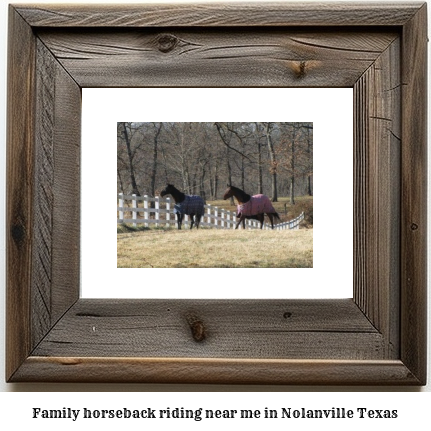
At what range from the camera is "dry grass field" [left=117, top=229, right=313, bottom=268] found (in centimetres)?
63

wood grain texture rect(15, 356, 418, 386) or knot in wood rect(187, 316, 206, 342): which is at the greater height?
knot in wood rect(187, 316, 206, 342)

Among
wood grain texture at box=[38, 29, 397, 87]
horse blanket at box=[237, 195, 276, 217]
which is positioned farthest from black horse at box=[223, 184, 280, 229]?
wood grain texture at box=[38, 29, 397, 87]

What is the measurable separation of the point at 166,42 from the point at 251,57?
0.29 ft

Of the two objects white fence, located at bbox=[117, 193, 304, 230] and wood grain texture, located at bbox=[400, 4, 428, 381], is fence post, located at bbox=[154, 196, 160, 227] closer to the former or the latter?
white fence, located at bbox=[117, 193, 304, 230]

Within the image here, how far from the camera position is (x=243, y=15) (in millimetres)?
613

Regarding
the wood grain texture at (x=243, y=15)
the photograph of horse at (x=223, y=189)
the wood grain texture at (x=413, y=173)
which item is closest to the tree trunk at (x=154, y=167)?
the photograph of horse at (x=223, y=189)

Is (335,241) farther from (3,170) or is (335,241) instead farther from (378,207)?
(3,170)

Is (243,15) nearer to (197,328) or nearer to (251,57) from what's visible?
(251,57)

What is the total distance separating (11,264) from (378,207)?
386 millimetres

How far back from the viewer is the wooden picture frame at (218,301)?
61 cm
